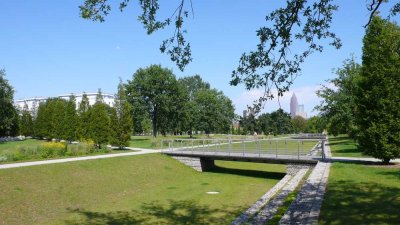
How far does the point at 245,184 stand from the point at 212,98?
48171mm

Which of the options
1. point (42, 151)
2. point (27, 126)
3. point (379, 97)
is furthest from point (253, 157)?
point (27, 126)

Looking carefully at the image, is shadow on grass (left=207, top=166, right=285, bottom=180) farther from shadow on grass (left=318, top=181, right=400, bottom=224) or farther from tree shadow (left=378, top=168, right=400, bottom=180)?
shadow on grass (left=318, top=181, right=400, bottom=224)

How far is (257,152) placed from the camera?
25391 millimetres

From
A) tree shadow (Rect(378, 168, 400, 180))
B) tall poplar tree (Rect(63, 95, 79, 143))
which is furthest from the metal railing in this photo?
tall poplar tree (Rect(63, 95, 79, 143))

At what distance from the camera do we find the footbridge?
2286cm

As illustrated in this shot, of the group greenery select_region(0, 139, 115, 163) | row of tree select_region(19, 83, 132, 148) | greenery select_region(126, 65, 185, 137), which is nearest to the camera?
greenery select_region(0, 139, 115, 163)

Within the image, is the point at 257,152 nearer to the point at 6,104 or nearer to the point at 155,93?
the point at 155,93

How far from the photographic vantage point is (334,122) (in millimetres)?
38875

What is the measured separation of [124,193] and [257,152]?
10.7 metres

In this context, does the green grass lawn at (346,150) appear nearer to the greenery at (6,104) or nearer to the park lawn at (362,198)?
the park lawn at (362,198)

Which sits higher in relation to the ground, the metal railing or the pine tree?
the pine tree

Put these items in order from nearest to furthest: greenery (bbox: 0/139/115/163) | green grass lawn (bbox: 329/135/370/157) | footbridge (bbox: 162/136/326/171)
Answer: footbridge (bbox: 162/136/326/171), greenery (bbox: 0/139/115/163), green grass lawn (bbox: 329/135/370/157)

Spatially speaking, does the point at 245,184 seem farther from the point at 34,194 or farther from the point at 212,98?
the point at 212,98

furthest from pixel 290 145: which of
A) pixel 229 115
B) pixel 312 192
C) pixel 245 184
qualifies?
pixel 229 115
